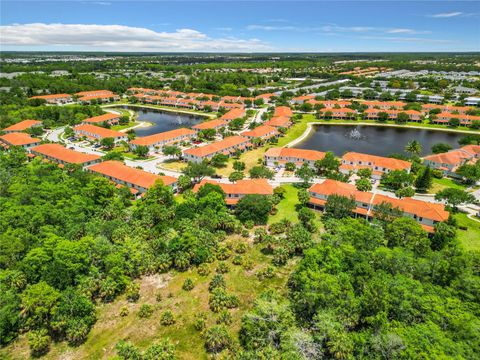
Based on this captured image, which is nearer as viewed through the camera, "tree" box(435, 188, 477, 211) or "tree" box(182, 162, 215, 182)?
"tree" box(435, 188, 477, 211)

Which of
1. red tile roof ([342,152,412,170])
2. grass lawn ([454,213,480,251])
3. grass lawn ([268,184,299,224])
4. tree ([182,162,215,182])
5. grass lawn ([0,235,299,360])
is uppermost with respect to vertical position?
red tile roof ([342,152,412,170])

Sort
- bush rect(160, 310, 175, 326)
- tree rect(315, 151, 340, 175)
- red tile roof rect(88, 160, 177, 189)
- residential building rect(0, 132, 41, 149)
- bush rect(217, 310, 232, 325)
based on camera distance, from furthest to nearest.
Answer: residential building rect(0, 132, 41, 149), tree rect(315, 151, 340, 175), red tile roof rect(88, 160, 177, 189), bush rect(160, 310, 175, 326), bush rect(217, 310, 232, 325)

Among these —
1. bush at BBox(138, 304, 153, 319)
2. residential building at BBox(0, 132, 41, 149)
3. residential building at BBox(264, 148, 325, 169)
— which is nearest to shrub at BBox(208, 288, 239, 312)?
bush at BBox(138, 304, 153, 319)

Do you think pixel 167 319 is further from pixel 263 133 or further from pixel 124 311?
pixel 263 133

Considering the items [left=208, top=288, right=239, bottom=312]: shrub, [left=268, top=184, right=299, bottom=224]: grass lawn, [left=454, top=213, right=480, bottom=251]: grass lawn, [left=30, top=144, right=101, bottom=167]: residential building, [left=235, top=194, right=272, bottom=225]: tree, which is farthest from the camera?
[left=30, top=144, right=101, bottom=167]: residential building

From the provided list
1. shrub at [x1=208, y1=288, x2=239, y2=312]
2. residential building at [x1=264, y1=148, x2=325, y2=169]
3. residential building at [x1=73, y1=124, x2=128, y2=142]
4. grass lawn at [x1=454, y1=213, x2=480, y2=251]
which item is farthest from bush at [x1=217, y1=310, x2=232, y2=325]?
residential building at [x1=73, y1=124, x2=128, y2=142]

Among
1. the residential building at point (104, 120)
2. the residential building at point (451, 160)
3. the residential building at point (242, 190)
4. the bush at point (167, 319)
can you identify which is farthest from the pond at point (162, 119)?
the bush at point (167, 319)

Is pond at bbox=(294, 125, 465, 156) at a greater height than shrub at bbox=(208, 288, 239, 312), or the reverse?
pond at bbox=(294, 125, 465, 156)

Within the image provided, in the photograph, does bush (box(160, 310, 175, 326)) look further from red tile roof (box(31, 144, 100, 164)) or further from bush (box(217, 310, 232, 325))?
red tile roof (box(31, 144, 100, 164))

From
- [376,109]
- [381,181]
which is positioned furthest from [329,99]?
[381,181]

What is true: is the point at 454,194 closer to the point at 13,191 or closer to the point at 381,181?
the point at 381,181
